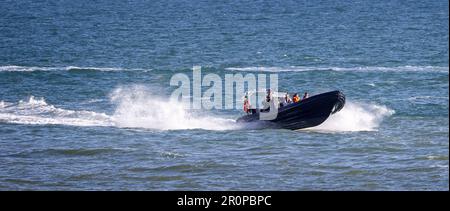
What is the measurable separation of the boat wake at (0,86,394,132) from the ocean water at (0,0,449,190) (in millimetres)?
84

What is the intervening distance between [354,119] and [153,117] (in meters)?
7.99

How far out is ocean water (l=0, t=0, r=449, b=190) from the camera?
2920 cm

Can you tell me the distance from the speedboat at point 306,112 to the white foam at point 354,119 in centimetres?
113

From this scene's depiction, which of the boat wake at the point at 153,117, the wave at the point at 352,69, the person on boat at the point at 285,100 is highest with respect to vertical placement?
the wave at the point at 352,69

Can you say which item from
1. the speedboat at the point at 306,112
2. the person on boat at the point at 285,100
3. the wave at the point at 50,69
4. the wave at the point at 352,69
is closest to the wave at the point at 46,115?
the speedboat at the point at 306,112

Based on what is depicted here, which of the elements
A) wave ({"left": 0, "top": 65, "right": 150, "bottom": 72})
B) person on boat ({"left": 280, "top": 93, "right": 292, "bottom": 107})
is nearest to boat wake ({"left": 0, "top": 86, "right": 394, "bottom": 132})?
person on boat ({"left": 280, "top": 93, "right": 292, "bottom": 107})

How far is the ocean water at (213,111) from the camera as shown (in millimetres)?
29203

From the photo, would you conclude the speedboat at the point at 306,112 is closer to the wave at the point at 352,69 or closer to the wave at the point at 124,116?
the wave at the point at 124,116

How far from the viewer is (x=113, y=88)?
50.8 metres

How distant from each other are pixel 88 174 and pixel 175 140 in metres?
5.76

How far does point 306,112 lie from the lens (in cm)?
3466
